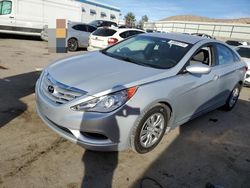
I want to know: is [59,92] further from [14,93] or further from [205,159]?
[14,93]

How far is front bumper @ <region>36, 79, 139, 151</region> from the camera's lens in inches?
108

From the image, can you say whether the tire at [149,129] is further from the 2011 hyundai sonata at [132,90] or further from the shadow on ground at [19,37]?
the shadow on ground at [19,37]

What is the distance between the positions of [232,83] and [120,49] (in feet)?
8.15

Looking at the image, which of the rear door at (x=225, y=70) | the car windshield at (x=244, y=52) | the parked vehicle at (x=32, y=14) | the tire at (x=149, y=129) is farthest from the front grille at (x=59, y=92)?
the parked vehicle at (x=32, y=14)

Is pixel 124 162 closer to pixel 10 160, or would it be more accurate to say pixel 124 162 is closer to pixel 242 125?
pixel 10 160

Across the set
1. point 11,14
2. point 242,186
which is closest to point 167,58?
point 242,186

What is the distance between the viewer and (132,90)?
2.92 meters

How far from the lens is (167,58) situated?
3.84 metres

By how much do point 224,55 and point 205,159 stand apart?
90.5 inches

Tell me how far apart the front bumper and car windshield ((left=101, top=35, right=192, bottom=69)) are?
117 cm

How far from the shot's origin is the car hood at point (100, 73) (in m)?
2.95

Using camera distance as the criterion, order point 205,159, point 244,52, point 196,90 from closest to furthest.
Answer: point 205,159 < point 196,90 < point 244,52

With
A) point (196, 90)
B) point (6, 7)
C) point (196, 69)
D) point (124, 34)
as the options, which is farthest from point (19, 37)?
point (196, 69)

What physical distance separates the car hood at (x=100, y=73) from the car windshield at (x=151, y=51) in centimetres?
26
